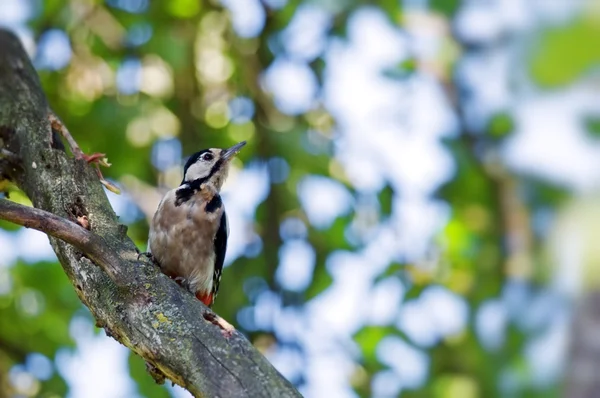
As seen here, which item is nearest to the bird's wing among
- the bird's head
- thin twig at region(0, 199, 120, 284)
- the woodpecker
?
the woodpecker

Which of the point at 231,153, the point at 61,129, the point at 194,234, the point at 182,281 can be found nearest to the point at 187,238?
the point at 194,234

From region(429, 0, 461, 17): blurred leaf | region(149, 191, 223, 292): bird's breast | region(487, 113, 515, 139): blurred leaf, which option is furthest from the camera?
region(487, 113, 515, 139): blurred leaf

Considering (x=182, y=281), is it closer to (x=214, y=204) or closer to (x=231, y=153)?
(x=214, y=204)

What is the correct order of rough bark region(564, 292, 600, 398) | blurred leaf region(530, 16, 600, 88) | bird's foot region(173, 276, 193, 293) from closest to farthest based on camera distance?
blurred leaf region(530, 16, 600, 88) < rough bark region(564, 292, 600, 398) < bird's foot region(173, 276, 193, 293)

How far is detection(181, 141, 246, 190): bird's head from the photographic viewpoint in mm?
4797

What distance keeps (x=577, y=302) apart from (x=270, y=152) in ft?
6.83

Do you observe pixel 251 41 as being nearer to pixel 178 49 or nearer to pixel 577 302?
pixel 178 49

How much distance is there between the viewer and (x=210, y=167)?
16.0 feet

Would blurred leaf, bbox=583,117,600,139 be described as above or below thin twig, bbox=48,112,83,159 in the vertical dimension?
above

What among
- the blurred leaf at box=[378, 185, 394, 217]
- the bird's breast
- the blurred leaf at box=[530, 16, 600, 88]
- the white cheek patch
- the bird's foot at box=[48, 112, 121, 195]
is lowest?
the bird's foot at box=[48, 112, 121, 195]

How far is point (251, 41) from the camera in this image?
5930 millimetres

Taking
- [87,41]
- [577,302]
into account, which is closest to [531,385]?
[577,302]

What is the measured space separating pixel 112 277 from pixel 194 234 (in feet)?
5.20

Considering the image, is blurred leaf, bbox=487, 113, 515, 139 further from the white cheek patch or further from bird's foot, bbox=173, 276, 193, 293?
bird's foot, bbox=173, 276, 193, 293
